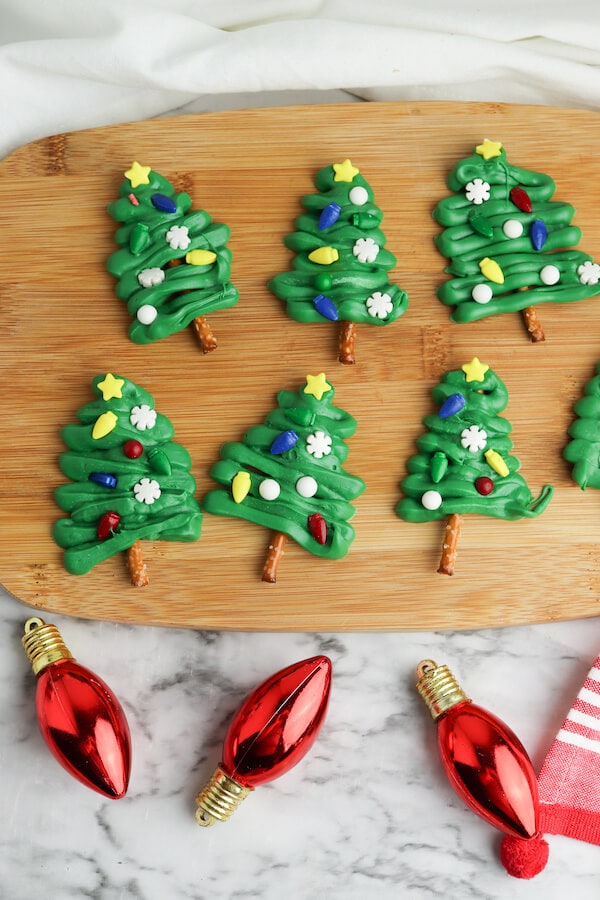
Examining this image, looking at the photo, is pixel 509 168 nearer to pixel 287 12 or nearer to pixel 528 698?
pixel 287 12

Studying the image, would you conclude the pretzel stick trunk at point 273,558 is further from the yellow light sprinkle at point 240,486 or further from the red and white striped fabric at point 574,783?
the red and white striped fabric at point 574,783

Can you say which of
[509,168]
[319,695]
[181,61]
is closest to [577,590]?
[319,695]

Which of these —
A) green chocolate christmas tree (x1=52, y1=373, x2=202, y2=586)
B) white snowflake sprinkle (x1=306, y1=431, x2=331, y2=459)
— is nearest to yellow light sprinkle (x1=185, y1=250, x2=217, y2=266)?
green chocolate christmas tree (x1=52, y1=373, x2=202, y2=586)

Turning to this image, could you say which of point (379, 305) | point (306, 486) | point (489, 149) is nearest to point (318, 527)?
point (306, 486)

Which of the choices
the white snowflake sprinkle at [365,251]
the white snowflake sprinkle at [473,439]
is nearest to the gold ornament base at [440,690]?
the white snowflake sprinkle at [473,439]

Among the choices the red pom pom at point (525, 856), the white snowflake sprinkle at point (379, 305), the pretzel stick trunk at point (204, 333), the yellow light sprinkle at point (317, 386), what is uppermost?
the white snowflake sprinkle at point (379, 305)
